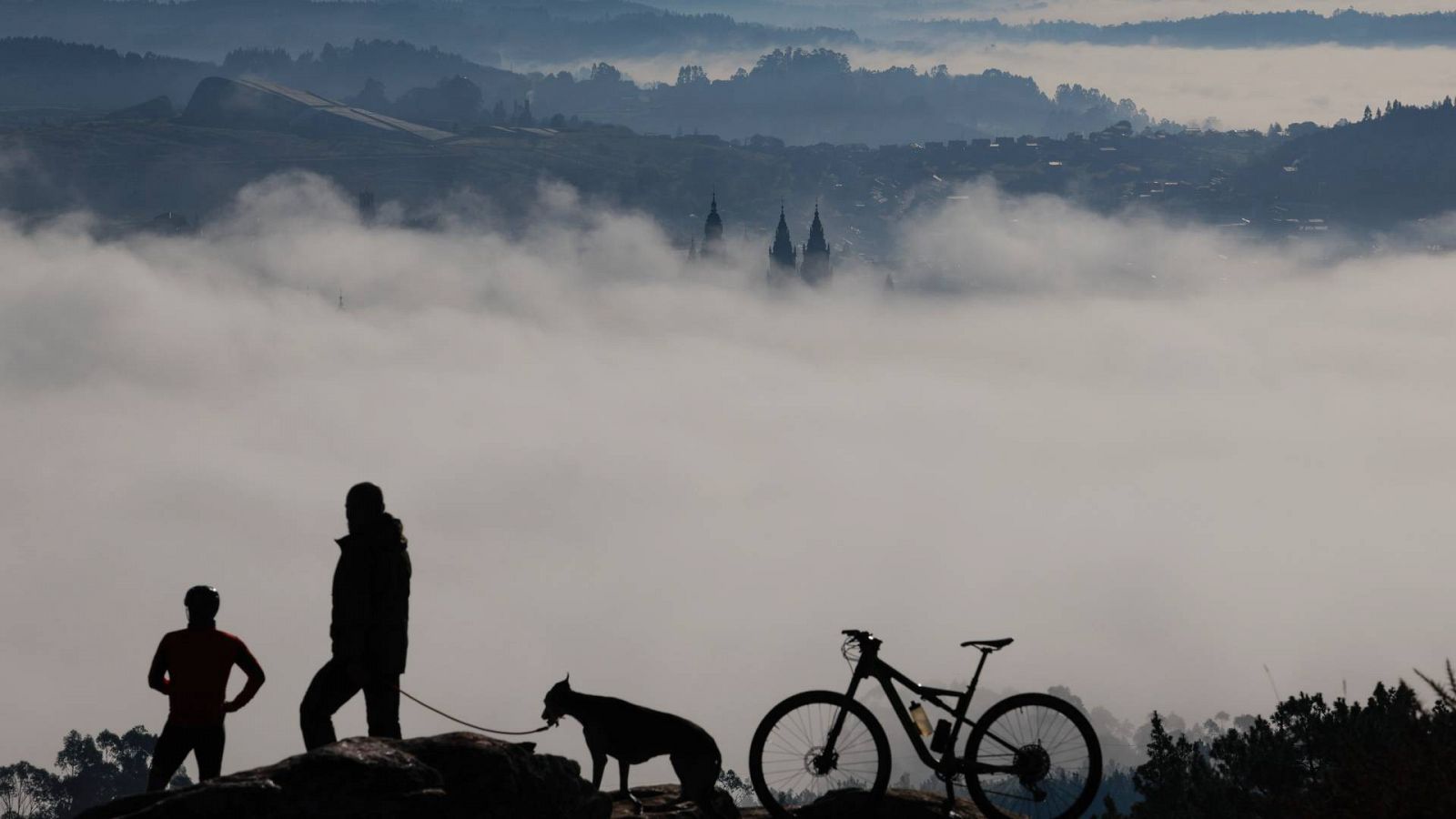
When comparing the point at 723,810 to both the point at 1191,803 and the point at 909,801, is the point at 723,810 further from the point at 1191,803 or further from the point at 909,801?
the point at 1191,803

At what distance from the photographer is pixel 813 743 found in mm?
14023

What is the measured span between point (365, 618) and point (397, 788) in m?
2.75

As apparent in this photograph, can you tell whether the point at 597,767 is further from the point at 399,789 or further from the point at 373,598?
the point at 373,598

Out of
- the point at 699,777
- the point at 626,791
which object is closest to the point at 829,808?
the point at 699,777

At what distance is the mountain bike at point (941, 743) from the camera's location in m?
13.7

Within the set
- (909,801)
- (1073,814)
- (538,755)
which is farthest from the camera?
(909,801)

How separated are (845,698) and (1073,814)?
223 cm

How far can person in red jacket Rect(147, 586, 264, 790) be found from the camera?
13.2 m

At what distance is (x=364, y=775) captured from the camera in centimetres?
1162

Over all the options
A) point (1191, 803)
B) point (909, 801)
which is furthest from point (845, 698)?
point (1191, 803)

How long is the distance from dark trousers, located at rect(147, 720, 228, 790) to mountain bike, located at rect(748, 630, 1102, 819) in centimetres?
468

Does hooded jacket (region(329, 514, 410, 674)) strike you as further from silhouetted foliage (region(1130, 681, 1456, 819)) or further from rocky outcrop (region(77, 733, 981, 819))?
silhouetted foliage (region(1130, 681, 1456, 819))

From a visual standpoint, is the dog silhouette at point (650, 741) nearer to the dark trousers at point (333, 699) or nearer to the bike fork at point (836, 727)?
the bike fork at point (836, 727)

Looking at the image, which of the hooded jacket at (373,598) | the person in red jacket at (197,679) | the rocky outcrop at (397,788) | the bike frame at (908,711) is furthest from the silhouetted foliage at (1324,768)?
the person in red jacket at (197,679)
